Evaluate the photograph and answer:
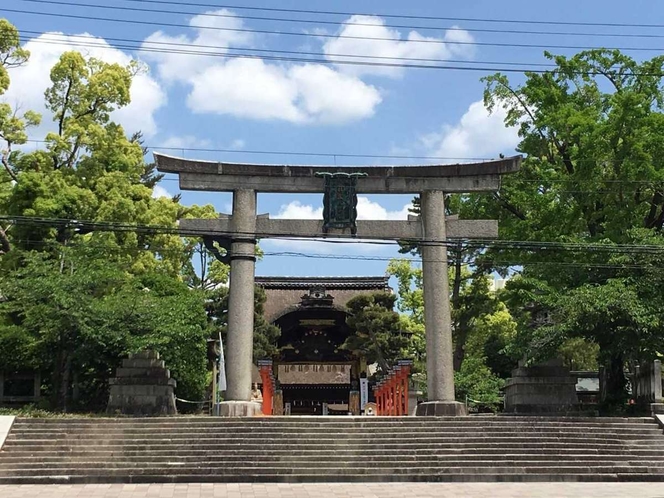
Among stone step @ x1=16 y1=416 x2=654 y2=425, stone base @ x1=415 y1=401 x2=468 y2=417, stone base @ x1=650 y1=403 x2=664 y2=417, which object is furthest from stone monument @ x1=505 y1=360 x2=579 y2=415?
stone step @ x1=16 y1=416 x2=654 y2=425

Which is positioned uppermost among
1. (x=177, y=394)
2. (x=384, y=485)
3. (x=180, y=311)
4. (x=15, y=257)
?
(x=15, y=257)

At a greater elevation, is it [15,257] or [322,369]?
[15,257]

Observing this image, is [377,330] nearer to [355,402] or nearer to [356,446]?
[355,402]

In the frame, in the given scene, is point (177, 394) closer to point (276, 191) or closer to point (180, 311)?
point (180, 311)

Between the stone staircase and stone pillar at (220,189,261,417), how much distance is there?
6.39 feet

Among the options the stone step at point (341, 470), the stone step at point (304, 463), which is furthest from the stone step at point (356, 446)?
the stone step at point (341, 470)

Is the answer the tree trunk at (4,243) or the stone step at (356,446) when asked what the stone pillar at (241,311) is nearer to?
the stone step at (356,446)

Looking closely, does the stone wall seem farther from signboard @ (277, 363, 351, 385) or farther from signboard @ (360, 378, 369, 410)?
signboard @ (277, 363, 351, 385)

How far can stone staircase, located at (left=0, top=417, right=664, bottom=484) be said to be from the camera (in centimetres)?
1416

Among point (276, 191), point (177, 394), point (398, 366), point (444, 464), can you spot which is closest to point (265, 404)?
point (177, 394)

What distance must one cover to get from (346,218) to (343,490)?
8.10 m

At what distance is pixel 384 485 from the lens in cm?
1360

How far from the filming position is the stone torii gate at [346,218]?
18875mm

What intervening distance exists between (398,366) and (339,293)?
17149 millimetres
